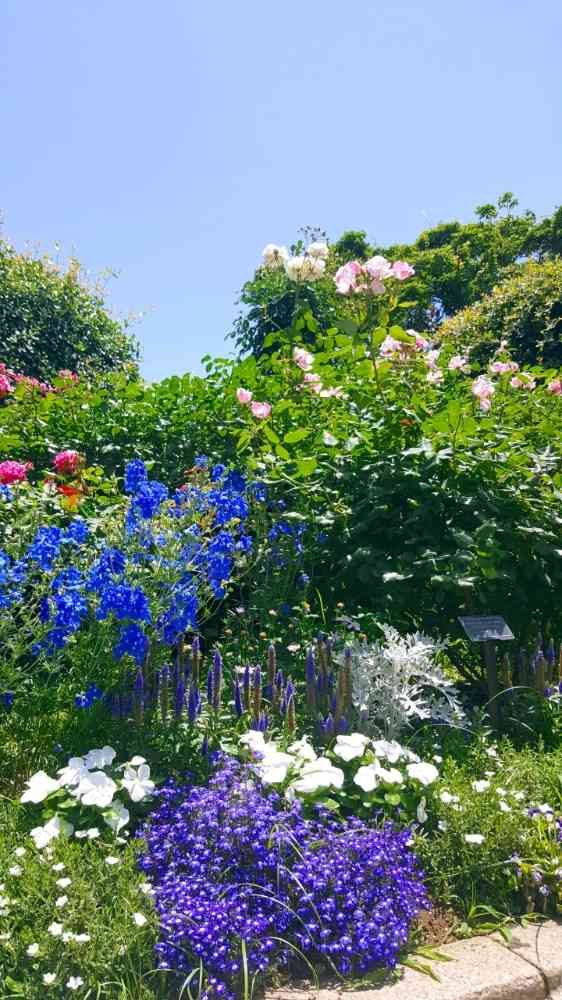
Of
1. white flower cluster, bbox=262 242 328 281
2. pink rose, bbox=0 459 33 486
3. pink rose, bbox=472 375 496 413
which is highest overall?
white flower cluster, bbox=262 242 328 281

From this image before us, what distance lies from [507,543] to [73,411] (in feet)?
9.71

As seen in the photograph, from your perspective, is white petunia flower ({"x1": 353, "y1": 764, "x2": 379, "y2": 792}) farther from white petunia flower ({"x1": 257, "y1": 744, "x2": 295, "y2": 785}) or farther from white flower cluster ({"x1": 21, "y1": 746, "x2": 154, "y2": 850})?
white flower cluster ({"x1": 21, "y1": 746, "x2": 154, "y2": 850})

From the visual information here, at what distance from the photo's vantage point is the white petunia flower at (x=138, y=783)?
7.59ft

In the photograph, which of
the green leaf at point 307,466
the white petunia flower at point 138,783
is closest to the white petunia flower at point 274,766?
the white petunia flower at point 138,783

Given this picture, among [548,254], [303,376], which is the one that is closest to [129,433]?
[303,376]

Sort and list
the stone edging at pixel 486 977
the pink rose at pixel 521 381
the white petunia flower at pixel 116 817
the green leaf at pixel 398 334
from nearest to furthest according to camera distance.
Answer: the stone edging at pixel 486 977
the white petunia flower at pixel 116 817
the green leaf at pixel 398 334
the pink rose at pixel 521 381

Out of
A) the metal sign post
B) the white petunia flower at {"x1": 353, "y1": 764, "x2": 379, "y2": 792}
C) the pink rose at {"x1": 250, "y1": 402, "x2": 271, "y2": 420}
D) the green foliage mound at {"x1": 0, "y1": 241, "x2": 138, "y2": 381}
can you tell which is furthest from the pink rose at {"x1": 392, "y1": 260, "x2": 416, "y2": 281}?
the green foliage mound at {"x1": 0, "y1": 241, "x2": 138, "y2": 381}

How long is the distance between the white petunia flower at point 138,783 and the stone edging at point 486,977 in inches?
26.6

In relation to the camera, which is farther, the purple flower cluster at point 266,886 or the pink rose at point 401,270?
the pink rose at point 401,270

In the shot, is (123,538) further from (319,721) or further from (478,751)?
(478,751)

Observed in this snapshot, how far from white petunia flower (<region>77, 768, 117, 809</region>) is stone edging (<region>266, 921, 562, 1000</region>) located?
71 centimetres

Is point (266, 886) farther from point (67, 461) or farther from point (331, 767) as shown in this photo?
point (67, 461)

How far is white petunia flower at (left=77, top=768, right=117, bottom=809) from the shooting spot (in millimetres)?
2271

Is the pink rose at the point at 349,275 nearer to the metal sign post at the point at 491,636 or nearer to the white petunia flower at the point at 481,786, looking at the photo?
the metal sign post at the point at 491,636
